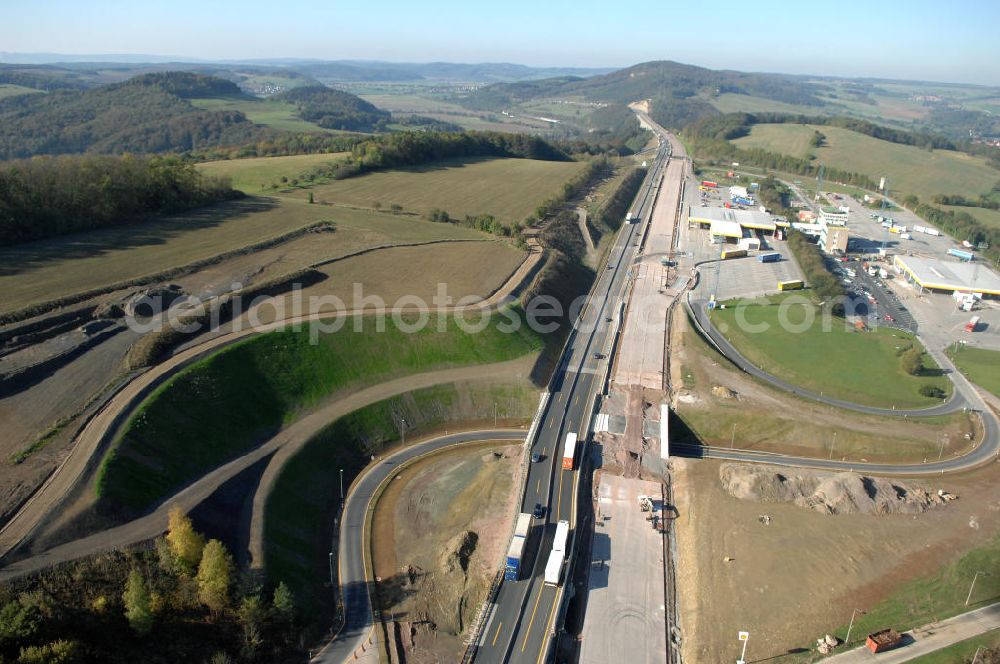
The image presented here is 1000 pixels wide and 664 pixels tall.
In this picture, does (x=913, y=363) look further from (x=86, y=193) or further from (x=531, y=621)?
(x=86, y=193)

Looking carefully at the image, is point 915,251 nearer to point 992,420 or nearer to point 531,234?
point 992,420

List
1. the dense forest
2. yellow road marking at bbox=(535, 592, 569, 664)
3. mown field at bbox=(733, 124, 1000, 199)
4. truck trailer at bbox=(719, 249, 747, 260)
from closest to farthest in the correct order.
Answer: yellow road marking at bbox=(535, 592, 569, 664) → the dense forest → truck trailer at bbox=(719, 249, 747, 260) → mown field at bbox=(733, 124, 1000, 199)

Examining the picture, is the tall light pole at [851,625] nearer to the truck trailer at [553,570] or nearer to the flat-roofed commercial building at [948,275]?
the truck trailer at [553,570]

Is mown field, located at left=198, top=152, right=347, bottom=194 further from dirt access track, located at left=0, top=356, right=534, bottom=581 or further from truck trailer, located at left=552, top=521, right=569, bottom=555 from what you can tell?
truck trailer, located at left=552, top=521, right=569, bottom=555

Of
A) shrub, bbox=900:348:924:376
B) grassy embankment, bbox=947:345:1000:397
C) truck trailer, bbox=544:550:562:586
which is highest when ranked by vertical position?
shrub, bbox=900:348:924:376

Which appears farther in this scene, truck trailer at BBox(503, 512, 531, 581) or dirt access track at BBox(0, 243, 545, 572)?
truck trailer at BBox(503, 512, 531, 581)

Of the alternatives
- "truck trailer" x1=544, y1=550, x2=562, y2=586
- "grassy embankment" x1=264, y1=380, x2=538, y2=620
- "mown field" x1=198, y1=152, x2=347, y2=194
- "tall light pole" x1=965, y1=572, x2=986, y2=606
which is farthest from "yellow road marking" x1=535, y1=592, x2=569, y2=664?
"mown field" x1=198, y1=152, x2=347, y2=194

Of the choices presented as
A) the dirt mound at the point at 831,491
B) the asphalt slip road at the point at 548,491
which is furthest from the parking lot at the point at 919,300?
the asphalt slip road at the point at 548,491
